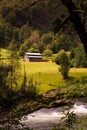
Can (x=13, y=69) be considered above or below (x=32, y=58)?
below

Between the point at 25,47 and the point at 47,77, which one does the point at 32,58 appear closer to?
the point at 25,47

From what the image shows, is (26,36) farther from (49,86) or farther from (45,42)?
(49,86)

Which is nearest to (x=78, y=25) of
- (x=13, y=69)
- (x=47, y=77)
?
(x=13, y=69)

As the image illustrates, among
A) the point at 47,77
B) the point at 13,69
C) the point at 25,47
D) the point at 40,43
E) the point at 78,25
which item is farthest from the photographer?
the point at 40,43

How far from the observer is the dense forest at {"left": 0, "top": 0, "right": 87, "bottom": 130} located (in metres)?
6.22

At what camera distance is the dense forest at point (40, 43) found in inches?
245

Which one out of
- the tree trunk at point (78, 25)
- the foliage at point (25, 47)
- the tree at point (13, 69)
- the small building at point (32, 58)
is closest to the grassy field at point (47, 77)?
the tree at point (13, 69)

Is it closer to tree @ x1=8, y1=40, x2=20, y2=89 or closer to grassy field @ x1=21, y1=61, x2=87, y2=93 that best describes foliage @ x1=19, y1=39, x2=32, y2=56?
grassy field @ x1=21, y1=61, x2=87, y2=93

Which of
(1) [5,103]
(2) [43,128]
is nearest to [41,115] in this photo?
(1) [5,103]

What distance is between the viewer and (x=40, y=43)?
106750 millimetres

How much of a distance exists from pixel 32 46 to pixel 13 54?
43354 mm

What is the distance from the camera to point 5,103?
145ft

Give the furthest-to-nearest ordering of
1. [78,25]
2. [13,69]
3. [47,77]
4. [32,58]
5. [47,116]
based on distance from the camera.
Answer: [32,58], [47,77], [13,69], [47,116], [78,25]

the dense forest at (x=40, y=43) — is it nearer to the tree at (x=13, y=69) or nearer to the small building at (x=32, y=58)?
the tree at (x=13, y=69)
